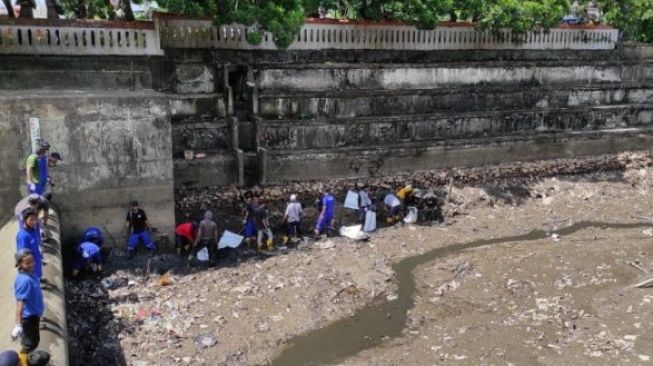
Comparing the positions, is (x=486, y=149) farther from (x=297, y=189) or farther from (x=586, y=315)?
(x=586, y=315)

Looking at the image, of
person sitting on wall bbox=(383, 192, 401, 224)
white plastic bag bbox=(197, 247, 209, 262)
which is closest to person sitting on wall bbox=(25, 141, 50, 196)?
white plastic bag bbox=(197, 247, 209, 262)

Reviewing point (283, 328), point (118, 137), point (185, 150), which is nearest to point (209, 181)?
point (185, 150)

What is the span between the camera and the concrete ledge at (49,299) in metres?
6.36

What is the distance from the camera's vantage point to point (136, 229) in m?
11.3

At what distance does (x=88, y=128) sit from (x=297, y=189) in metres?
5.14

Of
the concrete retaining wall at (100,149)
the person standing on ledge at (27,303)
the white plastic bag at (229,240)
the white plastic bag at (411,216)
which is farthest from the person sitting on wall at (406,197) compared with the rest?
the person standing on ledge at (27,303)

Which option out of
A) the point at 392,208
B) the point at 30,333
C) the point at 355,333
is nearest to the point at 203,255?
the point at 355,333

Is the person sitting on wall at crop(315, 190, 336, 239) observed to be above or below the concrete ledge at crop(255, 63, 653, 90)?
below

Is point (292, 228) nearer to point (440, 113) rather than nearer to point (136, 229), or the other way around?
point (136, 229)

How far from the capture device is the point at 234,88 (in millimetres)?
14523

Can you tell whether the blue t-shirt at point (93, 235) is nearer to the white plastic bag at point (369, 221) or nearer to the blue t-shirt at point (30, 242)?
the blue t-shirt at point (30, 242)

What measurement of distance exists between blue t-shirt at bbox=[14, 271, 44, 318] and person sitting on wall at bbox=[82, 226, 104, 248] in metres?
4.87

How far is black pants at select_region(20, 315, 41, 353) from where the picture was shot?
5938 mm

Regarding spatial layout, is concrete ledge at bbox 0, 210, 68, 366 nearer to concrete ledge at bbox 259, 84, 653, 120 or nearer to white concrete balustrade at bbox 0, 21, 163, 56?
white concrete balustrade at bbox 0, 21, 163, 56
